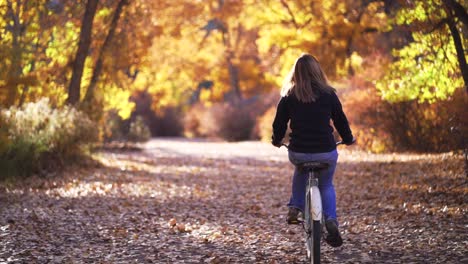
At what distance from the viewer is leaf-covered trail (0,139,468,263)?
740 centimetres

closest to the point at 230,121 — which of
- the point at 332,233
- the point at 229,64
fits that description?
the point at 229,64

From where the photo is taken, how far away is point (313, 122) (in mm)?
6262

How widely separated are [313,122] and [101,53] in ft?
48.5

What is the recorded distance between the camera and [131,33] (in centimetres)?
2153

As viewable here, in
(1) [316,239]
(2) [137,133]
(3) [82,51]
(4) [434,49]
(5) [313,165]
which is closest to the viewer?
(1) [316,239]

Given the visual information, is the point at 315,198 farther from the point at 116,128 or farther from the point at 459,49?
the point at 116,128

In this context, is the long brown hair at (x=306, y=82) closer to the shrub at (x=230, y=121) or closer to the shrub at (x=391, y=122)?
the shrub at (x=391, y=122)

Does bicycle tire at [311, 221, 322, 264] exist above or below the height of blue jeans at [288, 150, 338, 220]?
below

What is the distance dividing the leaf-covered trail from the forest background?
1.09 metres

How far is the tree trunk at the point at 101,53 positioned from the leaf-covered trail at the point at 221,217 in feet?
10.2

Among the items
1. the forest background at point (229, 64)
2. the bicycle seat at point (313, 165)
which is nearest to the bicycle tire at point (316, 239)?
the bicycle seat at point (313, 165)

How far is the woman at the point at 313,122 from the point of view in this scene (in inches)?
245

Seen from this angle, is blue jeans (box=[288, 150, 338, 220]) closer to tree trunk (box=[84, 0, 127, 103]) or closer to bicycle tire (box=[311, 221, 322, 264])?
bicycle tire (box=[311, 221, 322, 264])

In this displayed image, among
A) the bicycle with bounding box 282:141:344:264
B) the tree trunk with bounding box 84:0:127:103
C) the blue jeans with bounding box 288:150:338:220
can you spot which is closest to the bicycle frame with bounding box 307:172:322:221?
the bicycle with bounding box 282:141:344:264
